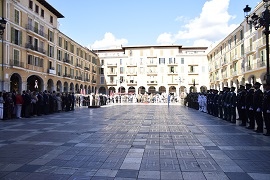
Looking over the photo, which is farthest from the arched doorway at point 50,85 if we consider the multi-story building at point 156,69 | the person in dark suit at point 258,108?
the person in dark suit at point 258,108

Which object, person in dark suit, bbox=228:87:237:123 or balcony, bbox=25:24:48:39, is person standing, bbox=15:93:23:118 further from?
balcony, bbox=25:24:48:39

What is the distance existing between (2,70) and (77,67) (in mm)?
24531

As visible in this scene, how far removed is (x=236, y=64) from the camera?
42.0 meters

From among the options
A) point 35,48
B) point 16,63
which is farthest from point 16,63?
point 35,48

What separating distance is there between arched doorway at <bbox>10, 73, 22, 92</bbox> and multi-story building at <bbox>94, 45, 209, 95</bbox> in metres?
32.0

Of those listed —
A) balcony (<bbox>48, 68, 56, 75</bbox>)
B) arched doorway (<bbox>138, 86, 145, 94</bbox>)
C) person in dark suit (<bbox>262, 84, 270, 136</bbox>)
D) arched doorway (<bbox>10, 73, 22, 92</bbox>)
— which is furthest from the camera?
arched doorway (<bbox>138, 86, 145, 94</bbox>)

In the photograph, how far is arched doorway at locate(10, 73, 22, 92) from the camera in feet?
→ 101

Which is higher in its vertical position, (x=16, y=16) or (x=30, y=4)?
(x=30, y=4)

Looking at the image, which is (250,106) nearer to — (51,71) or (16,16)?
(16,16)

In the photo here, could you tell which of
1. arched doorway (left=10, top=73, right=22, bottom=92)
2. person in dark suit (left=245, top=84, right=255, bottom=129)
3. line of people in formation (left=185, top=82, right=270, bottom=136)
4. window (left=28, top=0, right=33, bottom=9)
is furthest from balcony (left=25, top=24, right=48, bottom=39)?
person in dark suit (left=245, top=84, right=255, bottom=129)

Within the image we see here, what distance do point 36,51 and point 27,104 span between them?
2211cm

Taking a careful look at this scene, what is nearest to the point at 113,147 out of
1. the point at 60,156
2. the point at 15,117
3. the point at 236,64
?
the point at 60,156

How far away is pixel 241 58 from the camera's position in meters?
39.4

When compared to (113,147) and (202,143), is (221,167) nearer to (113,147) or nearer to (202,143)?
(202,143)
